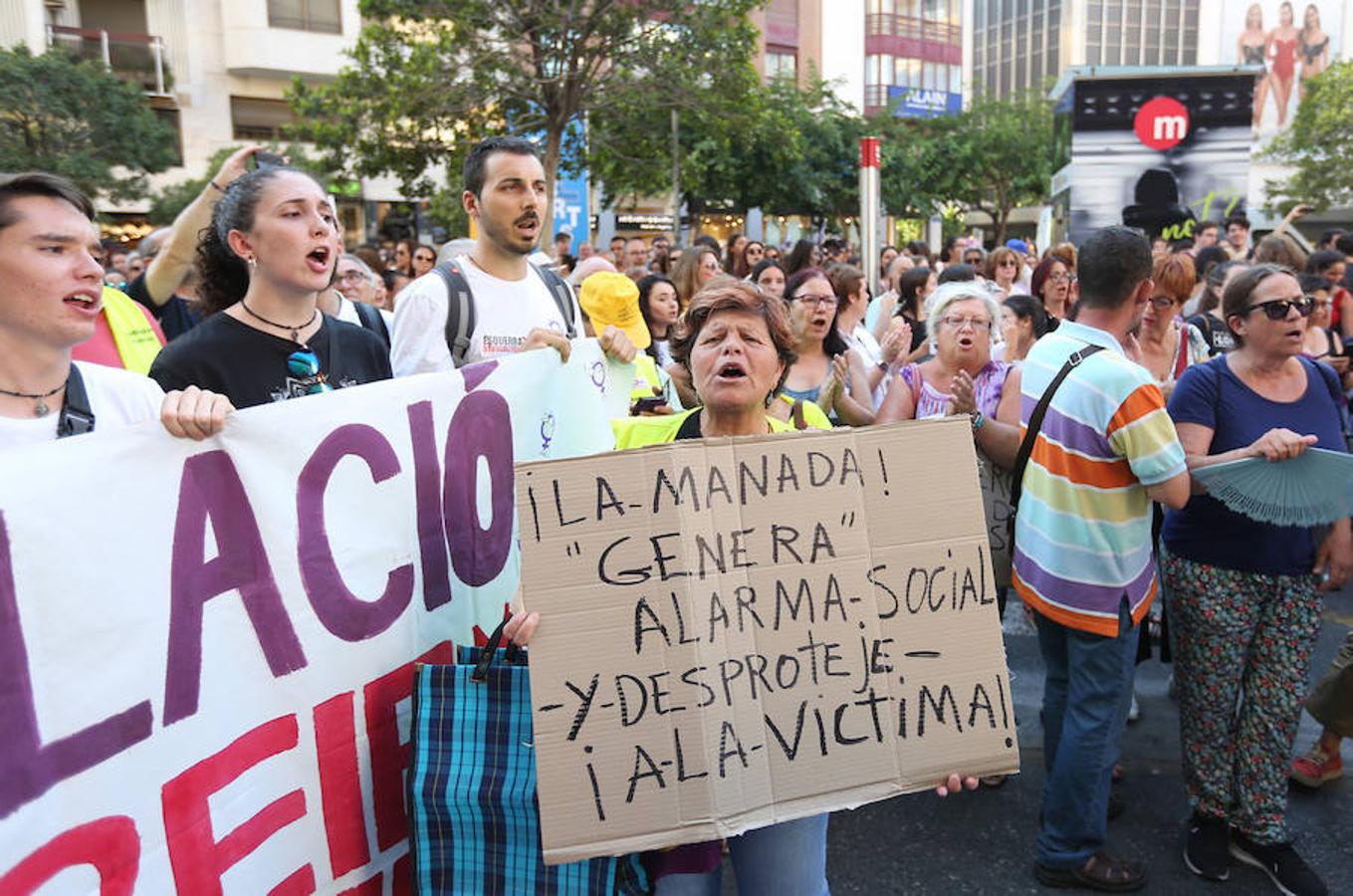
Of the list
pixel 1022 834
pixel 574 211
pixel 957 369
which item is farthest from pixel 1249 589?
pixel 574 211

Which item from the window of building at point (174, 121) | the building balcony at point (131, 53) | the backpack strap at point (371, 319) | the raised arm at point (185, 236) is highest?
the building balcony at point (131, 53)

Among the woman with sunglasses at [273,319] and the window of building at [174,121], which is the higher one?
the window of building at [174,121]

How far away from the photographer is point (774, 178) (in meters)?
24.4

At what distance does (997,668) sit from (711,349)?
928mm

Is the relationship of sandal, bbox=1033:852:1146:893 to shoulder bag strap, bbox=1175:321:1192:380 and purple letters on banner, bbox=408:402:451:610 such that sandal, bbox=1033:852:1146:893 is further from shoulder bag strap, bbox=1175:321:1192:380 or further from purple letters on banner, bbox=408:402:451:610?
shoulder bag strap, bbox=1175:321:1192:380

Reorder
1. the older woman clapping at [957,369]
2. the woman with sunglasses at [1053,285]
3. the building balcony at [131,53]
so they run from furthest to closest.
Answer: the building balcony at [131,53] < the woman with sunglasses at [1053,285] < the older woman clapping at [957,369]

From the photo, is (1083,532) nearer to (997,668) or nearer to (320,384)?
(997,668)

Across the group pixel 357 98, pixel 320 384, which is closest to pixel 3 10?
pixel 357 98

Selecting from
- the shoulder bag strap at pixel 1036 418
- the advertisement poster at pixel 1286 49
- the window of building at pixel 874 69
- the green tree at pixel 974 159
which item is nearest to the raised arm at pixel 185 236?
the shoulder bag strap at pixel 1036 418

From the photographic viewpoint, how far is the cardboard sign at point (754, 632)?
1.72m

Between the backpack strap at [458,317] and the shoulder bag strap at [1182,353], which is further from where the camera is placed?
the shoulder bag strap at [1182,353]

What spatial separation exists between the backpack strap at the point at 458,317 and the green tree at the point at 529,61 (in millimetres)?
9088

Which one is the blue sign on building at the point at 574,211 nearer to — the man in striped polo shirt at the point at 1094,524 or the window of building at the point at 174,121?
the man in striped polo shirt at the point at 1094,524

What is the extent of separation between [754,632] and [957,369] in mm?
2393
